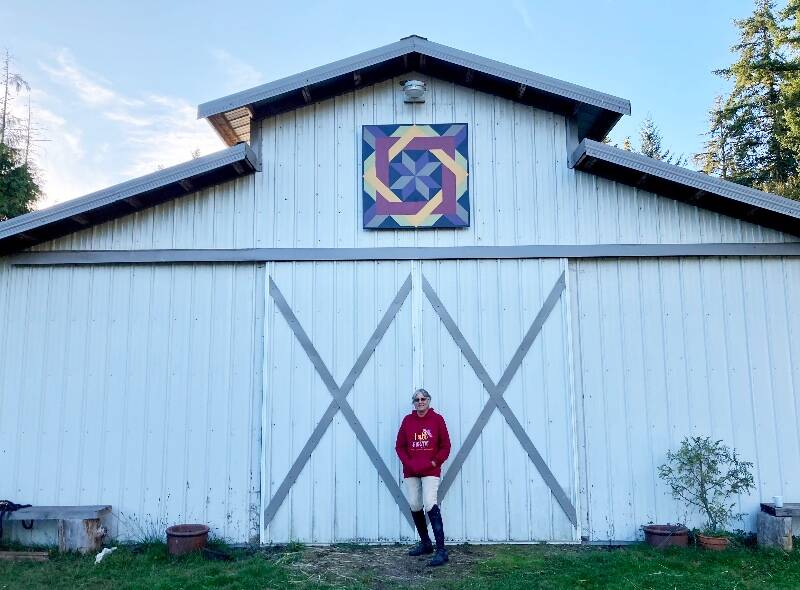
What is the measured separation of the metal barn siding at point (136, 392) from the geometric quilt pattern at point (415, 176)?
1713 millimetres

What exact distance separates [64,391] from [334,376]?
10.5ft

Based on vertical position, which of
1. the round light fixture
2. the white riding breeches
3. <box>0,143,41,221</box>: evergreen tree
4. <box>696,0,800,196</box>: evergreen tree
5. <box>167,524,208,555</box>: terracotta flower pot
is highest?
<box>696,0,800,196</box>: evergreen tree

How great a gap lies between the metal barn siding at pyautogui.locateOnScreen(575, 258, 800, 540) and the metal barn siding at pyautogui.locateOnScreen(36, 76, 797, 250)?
0.50 m

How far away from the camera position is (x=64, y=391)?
770 cm

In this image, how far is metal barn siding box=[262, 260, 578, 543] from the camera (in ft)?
24.3

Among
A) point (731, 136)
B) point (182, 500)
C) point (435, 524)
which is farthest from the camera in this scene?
point (731, 136)

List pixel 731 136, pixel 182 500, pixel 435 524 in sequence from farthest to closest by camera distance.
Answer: pixel 731 136
pixel 182 500
pixel 435 524

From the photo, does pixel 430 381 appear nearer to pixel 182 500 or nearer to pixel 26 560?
pixel 182 500

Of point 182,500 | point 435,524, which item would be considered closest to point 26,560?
point 182,500

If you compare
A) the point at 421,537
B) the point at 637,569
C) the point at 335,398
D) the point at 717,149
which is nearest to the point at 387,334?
the point at 335,398

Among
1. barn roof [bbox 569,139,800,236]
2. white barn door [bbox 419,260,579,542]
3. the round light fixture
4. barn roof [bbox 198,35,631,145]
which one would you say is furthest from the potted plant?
the round light fixture

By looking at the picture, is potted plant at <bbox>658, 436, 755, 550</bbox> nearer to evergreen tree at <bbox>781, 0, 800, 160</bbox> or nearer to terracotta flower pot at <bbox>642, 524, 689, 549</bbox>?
terracotta flower pot at <bbox>642, 524, 689, 549</bbox>

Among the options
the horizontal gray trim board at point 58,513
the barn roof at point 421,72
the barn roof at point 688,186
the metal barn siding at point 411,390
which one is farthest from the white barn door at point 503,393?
the horizontal gray trim board at point 58,513

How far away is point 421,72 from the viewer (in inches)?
322
